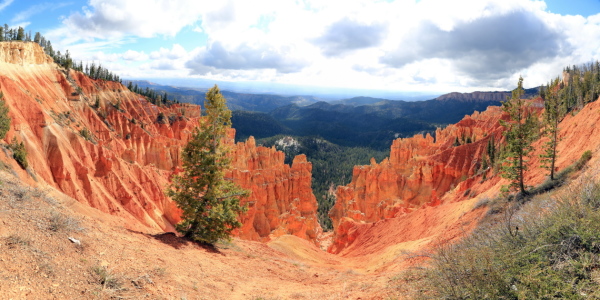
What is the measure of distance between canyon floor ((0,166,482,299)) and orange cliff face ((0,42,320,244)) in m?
14.7

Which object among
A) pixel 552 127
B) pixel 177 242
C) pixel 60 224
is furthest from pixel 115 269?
pixel 552 127

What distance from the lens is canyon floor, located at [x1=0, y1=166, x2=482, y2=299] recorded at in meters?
5.79

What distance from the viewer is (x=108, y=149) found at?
35.7 meters

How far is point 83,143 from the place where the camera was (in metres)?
32.0

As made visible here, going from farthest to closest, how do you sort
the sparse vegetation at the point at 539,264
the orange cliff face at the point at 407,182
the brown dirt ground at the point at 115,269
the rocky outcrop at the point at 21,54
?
the orange cliff face at the point at 407,182 → the rocky outcrop at the point at 21,54 → the brown dirt ground at the point at 115,269 → the sparse vegetation at the point at 539,264

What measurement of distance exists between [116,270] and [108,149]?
33.7m

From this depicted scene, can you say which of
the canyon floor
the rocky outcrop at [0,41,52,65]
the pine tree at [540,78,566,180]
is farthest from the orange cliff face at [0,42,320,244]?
the pine tree at [540,78,566,180]

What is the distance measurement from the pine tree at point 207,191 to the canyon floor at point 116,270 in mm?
1826

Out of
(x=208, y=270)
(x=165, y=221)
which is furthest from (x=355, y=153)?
(x=208, y=270)

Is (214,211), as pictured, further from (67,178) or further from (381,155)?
(381,155)

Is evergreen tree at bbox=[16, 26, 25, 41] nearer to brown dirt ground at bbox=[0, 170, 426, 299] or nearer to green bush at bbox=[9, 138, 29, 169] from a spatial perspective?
green bush at bbox=[9, 138, 29, 169]

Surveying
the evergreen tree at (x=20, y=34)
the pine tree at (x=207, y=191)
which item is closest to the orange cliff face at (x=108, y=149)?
the pine tree at (x=207, y=191)

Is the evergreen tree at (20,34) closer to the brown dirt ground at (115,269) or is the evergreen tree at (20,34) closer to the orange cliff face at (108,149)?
the orange cliff face at (108,149)

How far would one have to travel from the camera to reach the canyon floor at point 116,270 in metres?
5.79
